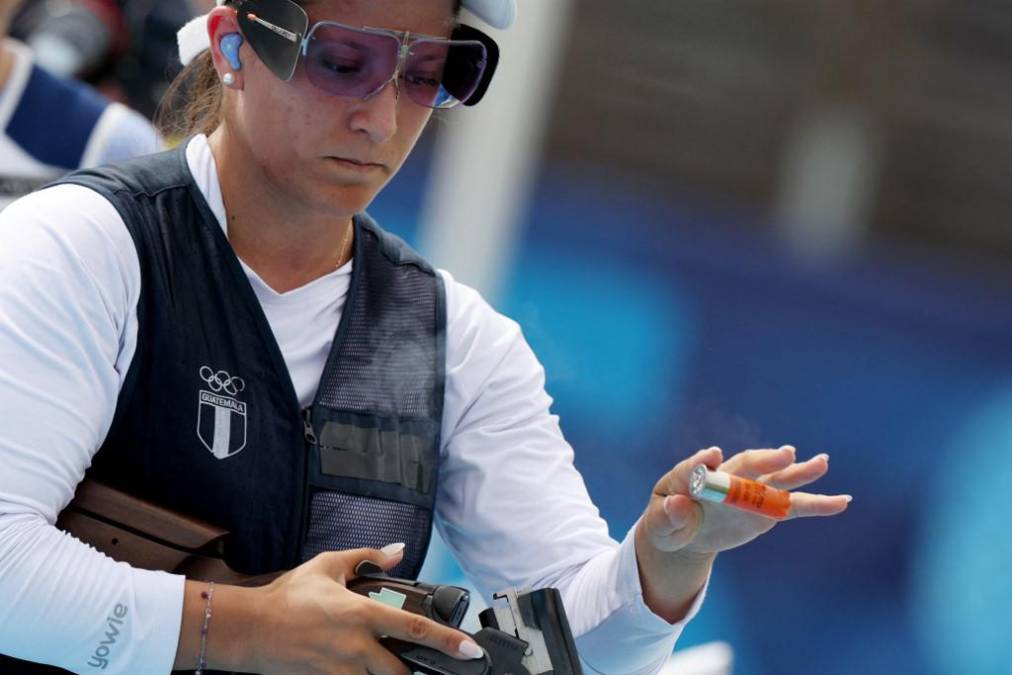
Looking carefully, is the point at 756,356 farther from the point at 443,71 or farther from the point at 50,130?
the point at 443,71

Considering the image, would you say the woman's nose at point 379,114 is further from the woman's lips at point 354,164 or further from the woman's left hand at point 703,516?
the woman's left hand at point 703,516

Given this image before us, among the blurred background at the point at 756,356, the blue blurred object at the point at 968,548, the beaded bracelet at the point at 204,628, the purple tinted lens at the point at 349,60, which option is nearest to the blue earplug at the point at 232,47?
the purple tinted lens at the point at 349,60

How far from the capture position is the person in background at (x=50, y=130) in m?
2.82

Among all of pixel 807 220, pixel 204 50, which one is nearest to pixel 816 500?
pixel 204 50

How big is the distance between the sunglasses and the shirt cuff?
1.95 feet

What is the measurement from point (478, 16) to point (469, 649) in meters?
0.79

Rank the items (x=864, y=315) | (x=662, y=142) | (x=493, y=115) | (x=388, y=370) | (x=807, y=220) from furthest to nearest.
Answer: (x=662, y=142) < (x=807, y=220) < (x=864, y=315) < (x=493, y=115) < (x=388, y=370)

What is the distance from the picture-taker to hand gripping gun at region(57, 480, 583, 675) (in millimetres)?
1505

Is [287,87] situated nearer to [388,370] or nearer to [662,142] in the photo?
[388,370]

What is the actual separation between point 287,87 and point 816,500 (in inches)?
29.4

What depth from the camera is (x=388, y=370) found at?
182 centimetres

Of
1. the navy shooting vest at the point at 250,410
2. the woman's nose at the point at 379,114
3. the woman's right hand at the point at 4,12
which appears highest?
the woman's nose at the point at 379,114

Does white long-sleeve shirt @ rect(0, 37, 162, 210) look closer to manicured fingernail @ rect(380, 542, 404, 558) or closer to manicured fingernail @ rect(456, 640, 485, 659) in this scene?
manicured fingernail @ rect(380, 542, 404, 558)

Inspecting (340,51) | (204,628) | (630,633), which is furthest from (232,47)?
(630,633)
